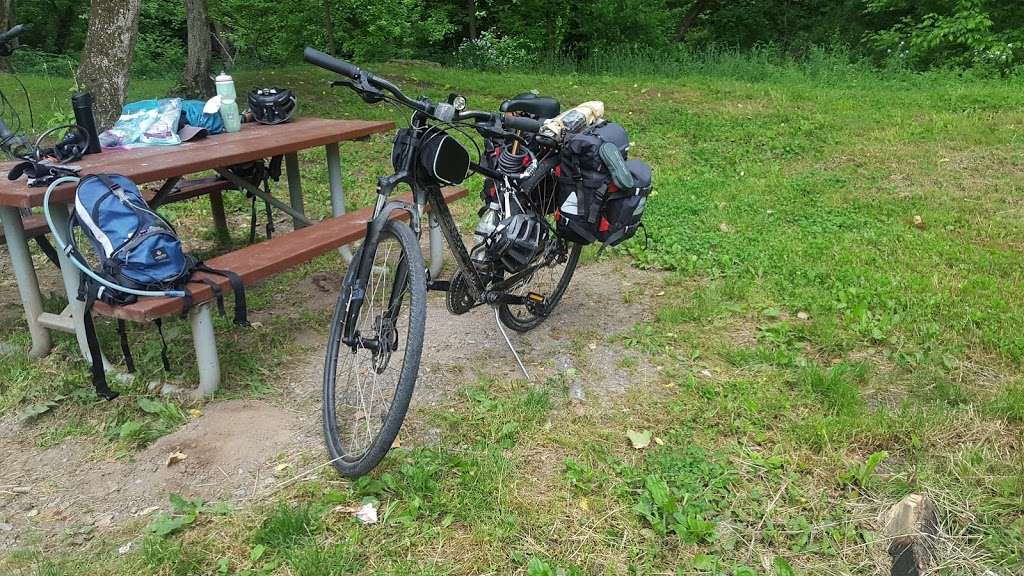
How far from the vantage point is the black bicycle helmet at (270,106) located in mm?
5133

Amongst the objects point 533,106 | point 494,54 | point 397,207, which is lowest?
point 494,54

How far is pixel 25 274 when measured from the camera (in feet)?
11.6

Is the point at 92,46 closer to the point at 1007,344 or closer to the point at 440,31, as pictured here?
the point at 1007,344

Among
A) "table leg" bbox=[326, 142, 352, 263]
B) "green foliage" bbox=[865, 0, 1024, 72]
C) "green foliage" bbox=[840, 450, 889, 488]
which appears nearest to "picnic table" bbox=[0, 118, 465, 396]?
"table leg" bbox=[326, 142, 352, 263]

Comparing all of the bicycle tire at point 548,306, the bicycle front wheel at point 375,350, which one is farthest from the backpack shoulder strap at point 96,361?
the bicycle tire at point 548,306

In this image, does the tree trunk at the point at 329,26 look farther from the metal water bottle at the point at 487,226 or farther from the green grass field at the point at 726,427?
the metal water bottle at the point at 487,226

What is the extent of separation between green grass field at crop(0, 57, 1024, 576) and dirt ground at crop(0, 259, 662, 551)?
0.31 ft

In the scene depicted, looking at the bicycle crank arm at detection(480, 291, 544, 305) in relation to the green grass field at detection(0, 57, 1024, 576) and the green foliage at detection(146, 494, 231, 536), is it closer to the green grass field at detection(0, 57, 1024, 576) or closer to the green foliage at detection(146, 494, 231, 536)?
the green grass field at detection(0, 57, 1024, 576)

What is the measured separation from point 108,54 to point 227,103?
9.80 feet

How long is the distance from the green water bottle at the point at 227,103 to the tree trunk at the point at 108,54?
283cm

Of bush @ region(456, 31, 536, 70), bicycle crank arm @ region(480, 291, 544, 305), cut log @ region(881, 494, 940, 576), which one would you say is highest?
bicycle crank arm @ region(480, 291, 544, 305)

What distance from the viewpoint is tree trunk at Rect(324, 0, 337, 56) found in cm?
1416

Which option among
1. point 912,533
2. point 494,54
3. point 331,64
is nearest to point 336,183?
point 331,64

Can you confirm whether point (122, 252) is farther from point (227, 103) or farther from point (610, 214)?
point (610, 214)
